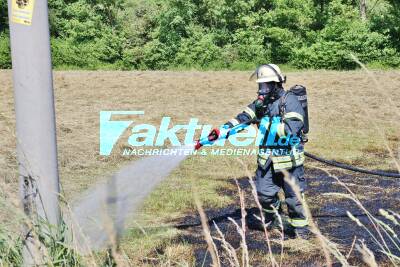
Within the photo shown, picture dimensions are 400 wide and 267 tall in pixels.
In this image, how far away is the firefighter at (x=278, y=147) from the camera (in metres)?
5.17

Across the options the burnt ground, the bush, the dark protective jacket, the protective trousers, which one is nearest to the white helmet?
the dark protective jacket

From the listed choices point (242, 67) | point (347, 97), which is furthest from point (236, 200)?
point (242, 67)

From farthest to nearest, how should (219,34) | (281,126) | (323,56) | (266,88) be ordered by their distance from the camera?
(219,34) → (323,56) → (266,88) → (281,126)

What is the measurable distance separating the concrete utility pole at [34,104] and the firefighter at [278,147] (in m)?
2.72

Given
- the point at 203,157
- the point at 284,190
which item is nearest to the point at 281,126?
the point at 284,190

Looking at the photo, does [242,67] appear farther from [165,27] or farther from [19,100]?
[19,100]

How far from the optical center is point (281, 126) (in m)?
5.10

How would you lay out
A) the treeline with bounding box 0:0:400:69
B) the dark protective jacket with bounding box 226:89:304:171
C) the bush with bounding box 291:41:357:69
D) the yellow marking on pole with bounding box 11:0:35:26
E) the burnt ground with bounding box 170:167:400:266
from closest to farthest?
the yellow marking on pole with bounding box 11:0:35:26
the burnt ground with bounding box 170:167:400:266
the dark protective jacket with bounding box 226:89:304:171
the bush with bounding box 291:41:357:69
the treeline with bounding box 0:0:400:69

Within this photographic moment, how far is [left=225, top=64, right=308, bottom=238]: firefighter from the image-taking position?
517cm

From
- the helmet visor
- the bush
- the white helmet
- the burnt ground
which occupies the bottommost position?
the bush

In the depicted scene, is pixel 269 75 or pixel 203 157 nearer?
pixel 269 75

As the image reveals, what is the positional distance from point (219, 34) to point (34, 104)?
25.2 m

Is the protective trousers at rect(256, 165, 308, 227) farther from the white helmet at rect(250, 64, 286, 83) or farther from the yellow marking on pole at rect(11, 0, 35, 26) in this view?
the yellow marking on pole at rect(11, 0, 35, 26)

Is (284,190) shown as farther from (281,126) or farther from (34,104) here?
(34,104)
